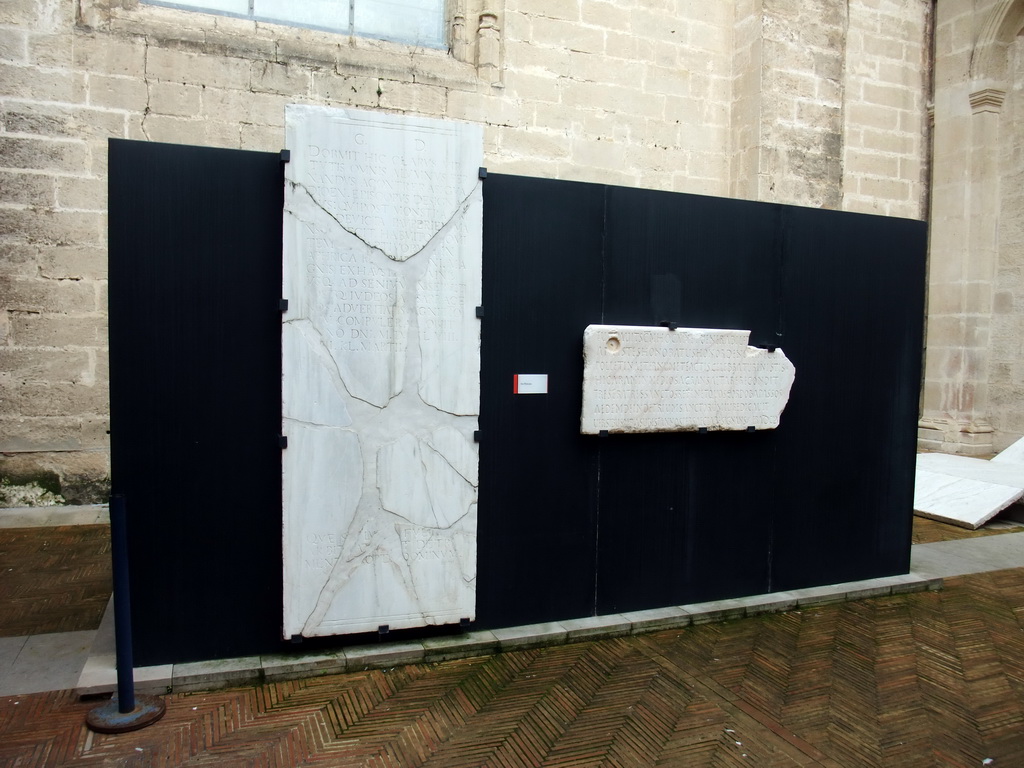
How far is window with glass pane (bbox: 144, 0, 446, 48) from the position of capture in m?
7.27

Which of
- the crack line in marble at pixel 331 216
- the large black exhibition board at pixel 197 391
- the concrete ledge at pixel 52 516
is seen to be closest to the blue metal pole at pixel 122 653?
the large black exhibition board at pixel 197 391

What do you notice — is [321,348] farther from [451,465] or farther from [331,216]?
→ [451,465]

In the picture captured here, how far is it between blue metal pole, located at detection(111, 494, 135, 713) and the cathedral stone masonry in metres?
4.19

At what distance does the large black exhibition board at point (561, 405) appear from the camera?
3.44 metres

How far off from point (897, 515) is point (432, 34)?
6.19 metres

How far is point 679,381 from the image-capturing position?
14.1 feet

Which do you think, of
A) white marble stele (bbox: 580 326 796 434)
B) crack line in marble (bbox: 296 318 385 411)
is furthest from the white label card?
crack line in marble (bbox: 296 318 385 411)

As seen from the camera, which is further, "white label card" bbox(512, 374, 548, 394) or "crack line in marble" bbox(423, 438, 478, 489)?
"white label card" bbox(512, 374, 548, 394)

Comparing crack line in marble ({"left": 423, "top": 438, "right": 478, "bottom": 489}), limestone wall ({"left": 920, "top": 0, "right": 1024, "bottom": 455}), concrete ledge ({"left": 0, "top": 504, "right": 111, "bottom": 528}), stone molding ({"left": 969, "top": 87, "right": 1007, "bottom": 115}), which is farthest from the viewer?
stone molding ({"left": 969, "top": 87, "right": 1007, "bottom": 115})

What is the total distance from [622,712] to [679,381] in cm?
178

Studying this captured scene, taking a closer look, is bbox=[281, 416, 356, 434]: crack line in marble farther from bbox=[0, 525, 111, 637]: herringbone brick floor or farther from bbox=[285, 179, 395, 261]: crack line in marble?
Result: bbox=[0, 525, 111, 637]: herringbone brick floor

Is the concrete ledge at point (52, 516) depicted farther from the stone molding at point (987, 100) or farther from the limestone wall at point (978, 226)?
the stone molding at point (987, 100)

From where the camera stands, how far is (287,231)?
3.47m

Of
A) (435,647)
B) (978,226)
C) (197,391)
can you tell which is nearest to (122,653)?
(197,391)
